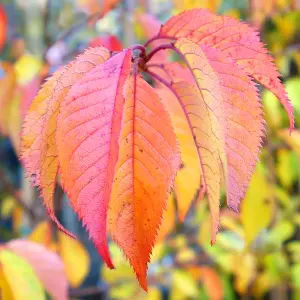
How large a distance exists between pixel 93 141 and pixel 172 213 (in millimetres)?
325

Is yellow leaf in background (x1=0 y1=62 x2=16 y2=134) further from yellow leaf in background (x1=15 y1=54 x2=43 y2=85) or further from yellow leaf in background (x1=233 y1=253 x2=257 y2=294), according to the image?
yellow leaf in background (x1=233 y1=253 x2=257 y2=294)

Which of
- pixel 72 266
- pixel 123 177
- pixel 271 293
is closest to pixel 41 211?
pixel 72 266

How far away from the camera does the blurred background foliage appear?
68 cm

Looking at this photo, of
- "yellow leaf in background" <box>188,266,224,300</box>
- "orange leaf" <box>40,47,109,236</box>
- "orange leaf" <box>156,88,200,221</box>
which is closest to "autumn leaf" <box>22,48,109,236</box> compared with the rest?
"orange leaf" <box>40,47,109,236</box>

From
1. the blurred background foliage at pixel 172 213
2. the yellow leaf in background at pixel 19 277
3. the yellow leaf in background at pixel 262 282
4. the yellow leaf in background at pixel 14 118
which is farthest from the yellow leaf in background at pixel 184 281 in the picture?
the yellow leaf in background at pixel 19 277

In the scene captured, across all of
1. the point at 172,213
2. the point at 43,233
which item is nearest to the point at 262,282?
the point at 43,233

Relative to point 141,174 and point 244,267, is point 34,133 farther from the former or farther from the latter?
point 244,267

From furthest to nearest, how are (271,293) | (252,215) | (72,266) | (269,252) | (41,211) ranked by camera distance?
(271,293), (269,252), (41,211), (72,266), (252,215)

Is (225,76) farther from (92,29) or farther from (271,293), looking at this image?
(271,293)

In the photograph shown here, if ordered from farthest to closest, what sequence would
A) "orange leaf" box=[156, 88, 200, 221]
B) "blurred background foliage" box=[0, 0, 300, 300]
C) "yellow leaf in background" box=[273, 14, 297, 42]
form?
Result: 1. "yellow leaf in background" box=[273, 14, 297, 42]
2. "blurred background foliage" box=[0, 0, 300, 300]
3. "orange leaf" box=[156, 88, 200, 221]

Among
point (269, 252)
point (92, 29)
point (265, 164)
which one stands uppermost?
point (92, 29)

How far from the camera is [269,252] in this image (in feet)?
3.83

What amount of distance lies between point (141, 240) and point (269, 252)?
1005mm

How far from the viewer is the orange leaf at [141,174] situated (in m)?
0.24
